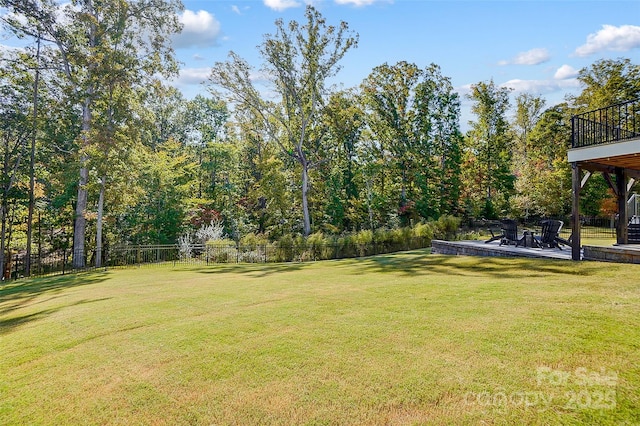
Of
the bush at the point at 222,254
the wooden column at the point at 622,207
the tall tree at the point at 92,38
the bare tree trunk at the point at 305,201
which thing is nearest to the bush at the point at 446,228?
the bare tree trunk at the point at 305,201

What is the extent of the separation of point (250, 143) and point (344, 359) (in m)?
28.6

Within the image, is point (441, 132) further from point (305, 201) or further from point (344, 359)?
point (344, 359)

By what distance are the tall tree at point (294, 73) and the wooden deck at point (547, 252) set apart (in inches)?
490

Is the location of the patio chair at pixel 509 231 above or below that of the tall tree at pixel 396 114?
below

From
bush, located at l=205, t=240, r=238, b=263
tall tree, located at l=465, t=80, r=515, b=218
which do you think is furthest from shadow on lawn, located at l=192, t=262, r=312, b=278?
tall tree, located at l=465, t=80, r=515, b=218

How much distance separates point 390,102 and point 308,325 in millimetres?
25163

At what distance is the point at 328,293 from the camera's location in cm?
704

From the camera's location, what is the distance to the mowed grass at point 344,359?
2.87 m

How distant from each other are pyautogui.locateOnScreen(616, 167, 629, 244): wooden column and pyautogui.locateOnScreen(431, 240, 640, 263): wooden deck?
563mm

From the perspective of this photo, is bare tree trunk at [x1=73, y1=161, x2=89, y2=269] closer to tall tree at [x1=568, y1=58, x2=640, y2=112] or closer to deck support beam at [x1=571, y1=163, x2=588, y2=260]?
deck support beam at [x1=571, y1=163, x2=588, y2=260]

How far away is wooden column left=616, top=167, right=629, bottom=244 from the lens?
36.2 feet

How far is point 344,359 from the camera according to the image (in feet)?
12.3

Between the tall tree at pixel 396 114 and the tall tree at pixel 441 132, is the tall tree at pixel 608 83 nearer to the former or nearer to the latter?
the tall tree at pixel 441 132

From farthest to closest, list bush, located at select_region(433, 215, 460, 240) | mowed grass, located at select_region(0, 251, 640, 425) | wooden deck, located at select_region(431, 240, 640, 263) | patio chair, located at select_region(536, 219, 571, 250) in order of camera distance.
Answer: bush, located at select_region(433, 215, 460, 240)
patio chair, located at select_region(536, 219, 571, 250)
wooden deck, located at select_region(431, 240, 640, 263)
mowed grass, located at select_region(0, 251, 640, 425)
